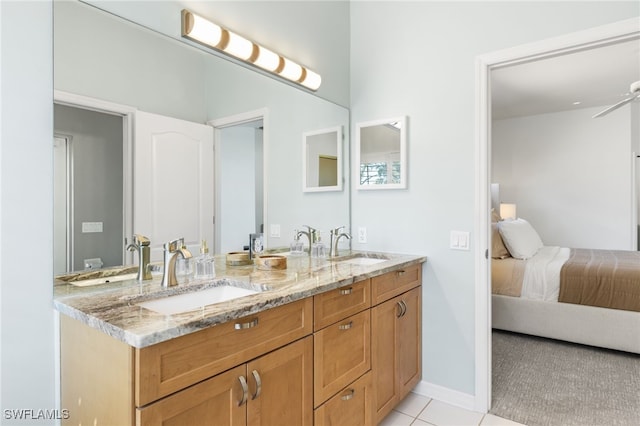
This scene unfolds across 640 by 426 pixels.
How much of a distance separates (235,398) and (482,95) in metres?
1.98

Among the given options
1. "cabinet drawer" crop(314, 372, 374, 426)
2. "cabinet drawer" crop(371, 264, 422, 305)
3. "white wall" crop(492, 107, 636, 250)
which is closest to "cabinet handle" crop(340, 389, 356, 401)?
"cabinet drawer" crop(314, 372, 374, 426)

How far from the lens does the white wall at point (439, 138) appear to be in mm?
2174

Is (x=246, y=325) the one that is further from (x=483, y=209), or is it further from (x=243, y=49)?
(x=483, y=209)

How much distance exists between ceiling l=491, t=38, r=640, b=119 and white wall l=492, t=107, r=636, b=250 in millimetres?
324

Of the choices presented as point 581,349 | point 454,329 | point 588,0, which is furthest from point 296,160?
point 581,349

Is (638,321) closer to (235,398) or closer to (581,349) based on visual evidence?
(581,349)

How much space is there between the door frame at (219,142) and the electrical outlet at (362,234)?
76cm

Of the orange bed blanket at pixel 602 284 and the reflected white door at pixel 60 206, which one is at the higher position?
the reflected white door at pixel 60 206

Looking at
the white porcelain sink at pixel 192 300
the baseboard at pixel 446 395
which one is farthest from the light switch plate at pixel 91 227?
the baseboard at pixel 446 395

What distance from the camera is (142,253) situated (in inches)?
59.6

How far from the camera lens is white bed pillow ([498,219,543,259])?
366 cm

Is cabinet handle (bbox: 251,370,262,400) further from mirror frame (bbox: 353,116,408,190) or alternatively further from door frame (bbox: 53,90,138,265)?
mirror frame (bbox: 353,116,408,190)

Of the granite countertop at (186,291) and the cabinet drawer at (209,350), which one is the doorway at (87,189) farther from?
the cabinet drawer at (209,350)

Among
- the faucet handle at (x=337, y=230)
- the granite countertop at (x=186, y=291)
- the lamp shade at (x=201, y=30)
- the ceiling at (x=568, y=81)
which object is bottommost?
the granite countertop at (x=186, y=291)
